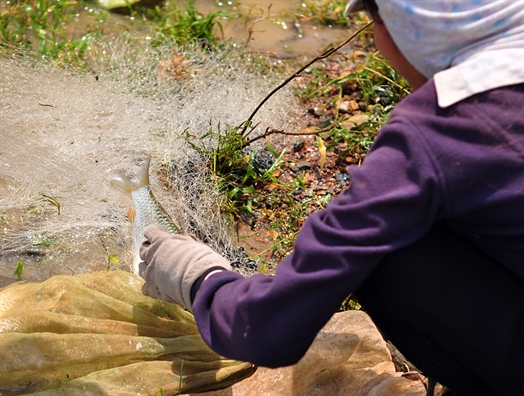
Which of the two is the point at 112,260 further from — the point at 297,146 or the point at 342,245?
the point at 342,245

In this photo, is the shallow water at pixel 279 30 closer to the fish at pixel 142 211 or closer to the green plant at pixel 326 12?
the green plant at pixel 326 12

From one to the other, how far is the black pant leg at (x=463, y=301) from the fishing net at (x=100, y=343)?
0.84 m

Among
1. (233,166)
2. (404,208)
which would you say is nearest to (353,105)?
(233,166)

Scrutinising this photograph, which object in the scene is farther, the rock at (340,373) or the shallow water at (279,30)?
the shallow water at (279,30)

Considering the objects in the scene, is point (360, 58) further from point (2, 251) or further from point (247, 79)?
point (2, 251)

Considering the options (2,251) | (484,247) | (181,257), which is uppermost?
(484,247)

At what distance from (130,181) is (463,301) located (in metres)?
1.78

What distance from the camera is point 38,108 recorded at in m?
3.57

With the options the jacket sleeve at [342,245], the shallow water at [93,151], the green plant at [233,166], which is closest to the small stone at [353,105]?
the shallow water at [93,151]

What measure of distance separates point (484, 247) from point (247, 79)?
2688mm

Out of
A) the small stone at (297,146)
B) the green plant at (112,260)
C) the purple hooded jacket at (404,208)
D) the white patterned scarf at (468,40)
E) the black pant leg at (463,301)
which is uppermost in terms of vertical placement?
the white patterned scarf at (468,40)

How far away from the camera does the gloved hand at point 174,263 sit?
198cm

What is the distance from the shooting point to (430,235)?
71.0 inches

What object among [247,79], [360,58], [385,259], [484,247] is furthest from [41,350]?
[360,58]
